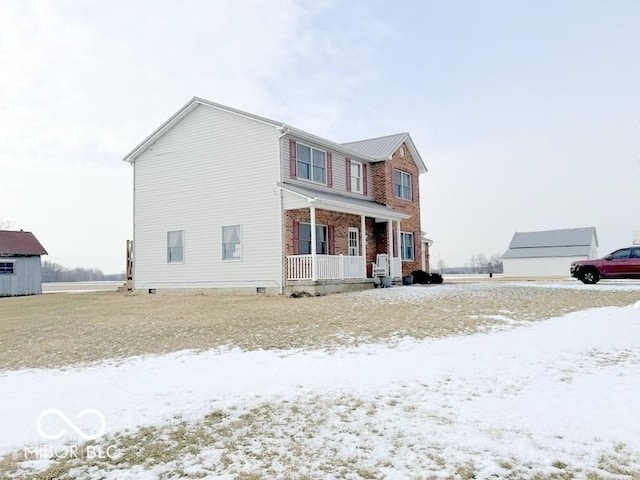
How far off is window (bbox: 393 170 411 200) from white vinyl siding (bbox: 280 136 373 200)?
62.2 inches

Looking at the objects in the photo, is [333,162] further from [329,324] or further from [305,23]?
[329,324]

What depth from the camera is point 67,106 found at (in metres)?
21.4

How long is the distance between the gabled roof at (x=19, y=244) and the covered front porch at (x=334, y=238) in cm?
2258

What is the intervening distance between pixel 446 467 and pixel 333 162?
752 inches

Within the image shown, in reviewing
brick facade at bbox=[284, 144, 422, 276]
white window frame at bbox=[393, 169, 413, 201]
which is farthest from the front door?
white window frame at bbox=[393, 169, 413, 201]

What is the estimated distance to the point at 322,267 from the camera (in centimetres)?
1862

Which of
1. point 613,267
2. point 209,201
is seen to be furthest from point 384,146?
point 613,267

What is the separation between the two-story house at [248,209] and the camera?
18891 millimetres

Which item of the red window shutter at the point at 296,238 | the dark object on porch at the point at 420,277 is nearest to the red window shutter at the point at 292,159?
the red window shutter at the point at 296,238

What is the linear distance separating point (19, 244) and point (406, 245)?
25661mm

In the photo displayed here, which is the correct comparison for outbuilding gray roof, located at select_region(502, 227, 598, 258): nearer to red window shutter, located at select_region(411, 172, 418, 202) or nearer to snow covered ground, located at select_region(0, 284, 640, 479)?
red window shutter, located at select_region(411, 172, 418, 202)

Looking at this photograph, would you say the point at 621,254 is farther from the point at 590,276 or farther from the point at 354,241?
the point at 354,241

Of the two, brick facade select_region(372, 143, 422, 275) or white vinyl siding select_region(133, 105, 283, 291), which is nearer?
white vinyl siding select_region(133, 105, 283, 291)

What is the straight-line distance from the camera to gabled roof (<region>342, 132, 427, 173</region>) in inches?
989
